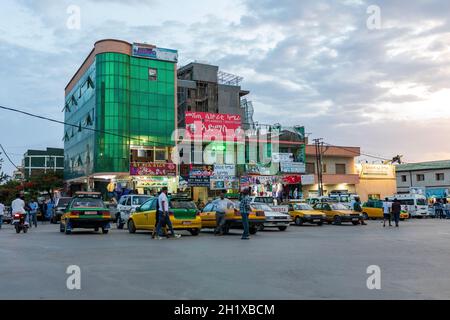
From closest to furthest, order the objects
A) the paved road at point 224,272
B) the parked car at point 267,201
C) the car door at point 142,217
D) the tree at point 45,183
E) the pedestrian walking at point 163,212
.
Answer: the paved road at point 224,272 → the pedestrian walking at point 163,212 → the car door at point 142,217 → the parked car at point 267,201 → the tree at point 45,183

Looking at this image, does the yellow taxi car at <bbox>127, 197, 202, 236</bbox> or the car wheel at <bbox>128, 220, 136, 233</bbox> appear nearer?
the yellow taxi car at <bbox>127, 197, 202, 236</bbox>

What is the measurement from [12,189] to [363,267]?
75.0 m

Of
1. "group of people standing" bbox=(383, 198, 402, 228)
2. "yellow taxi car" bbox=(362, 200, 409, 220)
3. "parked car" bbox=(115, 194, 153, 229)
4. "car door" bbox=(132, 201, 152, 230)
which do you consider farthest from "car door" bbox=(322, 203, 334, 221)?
"car door" bbox=(132, 201, 152, 230)

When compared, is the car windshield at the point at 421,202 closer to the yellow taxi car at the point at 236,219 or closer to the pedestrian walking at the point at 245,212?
the yellow taxi car at the point at 236,219

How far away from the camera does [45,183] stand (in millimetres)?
73438

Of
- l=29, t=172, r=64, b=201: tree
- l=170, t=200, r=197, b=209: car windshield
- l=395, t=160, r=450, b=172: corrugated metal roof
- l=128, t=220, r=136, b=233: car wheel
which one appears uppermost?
l=395, t=160, r=450, b=172: corrugated metal roof

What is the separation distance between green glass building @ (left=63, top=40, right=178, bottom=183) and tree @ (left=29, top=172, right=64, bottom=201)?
1338 centimetres

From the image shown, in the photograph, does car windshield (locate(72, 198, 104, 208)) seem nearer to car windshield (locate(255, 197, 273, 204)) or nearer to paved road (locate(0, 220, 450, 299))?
paved road (locate(0, 220, 450, 299))

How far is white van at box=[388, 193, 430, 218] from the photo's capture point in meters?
45.4

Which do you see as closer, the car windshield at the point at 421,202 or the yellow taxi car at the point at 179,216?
the yellow taxi car at the point at 179,216

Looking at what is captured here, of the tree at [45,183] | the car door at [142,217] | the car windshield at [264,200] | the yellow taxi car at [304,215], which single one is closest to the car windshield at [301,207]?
the yellow taxi car at [304,215]

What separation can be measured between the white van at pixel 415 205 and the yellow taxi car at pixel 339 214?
14.5 metres

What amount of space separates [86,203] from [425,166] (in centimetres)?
6489

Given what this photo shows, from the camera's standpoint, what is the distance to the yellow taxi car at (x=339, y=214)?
31.4 m
